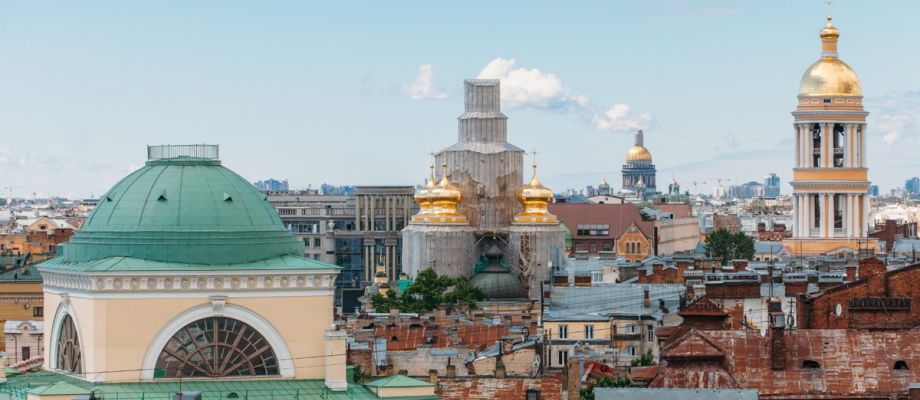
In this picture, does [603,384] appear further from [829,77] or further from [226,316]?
[829,77]

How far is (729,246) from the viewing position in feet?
606

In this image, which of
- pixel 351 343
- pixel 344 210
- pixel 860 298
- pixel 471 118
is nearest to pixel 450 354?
pixel 351 343

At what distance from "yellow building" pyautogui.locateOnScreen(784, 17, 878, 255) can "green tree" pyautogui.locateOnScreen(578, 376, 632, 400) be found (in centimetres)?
11013

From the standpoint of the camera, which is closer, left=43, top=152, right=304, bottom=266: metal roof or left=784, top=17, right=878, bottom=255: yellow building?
left=43, top=152, right=304, bottom=266: metal roof

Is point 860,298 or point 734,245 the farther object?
point 734,245

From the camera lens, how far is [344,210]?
649 feet

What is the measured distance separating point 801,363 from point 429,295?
5510cm

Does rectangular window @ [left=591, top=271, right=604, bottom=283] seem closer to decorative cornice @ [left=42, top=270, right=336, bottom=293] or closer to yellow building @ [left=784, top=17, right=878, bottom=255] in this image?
yellow building @ [left=784, top=17, right=878, bottom=255]

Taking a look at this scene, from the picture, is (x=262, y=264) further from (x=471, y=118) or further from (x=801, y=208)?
(x=801, y=208)

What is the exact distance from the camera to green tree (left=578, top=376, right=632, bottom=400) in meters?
64.0

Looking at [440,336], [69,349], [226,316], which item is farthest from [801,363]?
[440,336]

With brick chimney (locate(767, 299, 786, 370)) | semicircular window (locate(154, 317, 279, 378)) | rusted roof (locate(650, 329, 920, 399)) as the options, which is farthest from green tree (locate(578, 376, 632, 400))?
semicircular window (locate(154, 317, 279, 378))

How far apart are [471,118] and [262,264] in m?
90.8

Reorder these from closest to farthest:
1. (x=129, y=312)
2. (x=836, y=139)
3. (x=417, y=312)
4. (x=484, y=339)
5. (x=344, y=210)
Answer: (x=129, y=312) → (x=484, y=339) → (x=417, y=312) → (x=836, y=139) → (x=344, y=210)
